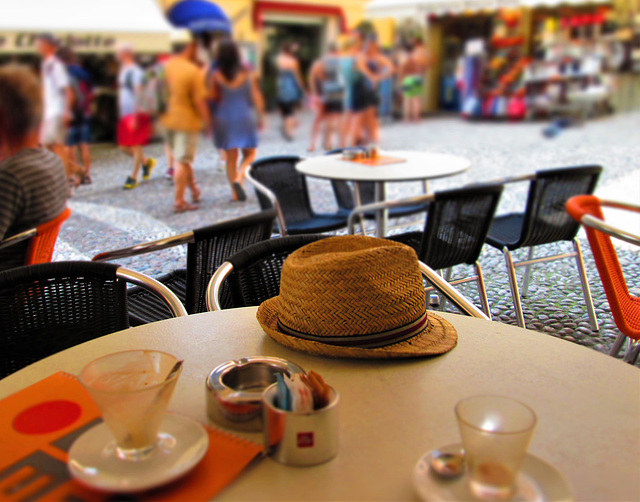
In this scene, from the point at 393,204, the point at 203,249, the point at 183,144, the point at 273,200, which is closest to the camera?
the point at 203,249

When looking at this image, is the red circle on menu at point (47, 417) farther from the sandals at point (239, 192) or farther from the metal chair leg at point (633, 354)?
the sandals at point (239, 192)

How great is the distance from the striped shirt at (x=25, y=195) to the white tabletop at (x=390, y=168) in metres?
1.44

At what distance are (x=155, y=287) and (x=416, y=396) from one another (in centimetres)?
84

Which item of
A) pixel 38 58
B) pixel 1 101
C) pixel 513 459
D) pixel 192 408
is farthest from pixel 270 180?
pixel 513 459

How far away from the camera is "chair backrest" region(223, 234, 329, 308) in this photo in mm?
1682

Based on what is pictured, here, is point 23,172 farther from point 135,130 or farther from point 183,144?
point 183,144

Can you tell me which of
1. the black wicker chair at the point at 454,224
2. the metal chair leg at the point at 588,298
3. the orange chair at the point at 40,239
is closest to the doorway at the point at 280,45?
the black wicker chair at the point at 454,224

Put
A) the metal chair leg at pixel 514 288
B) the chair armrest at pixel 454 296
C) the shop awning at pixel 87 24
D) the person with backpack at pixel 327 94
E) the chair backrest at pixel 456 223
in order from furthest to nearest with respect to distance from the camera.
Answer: the person with backpack at pixel 327 94 → the shop awning at pixel 87 24 → the metal chair leg at pixel 514 288 → the chair backrest at pixel 456 223 → the chair armrest at pixel 454 296

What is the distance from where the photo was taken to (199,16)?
379 cm

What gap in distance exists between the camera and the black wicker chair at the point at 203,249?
1.96 metres


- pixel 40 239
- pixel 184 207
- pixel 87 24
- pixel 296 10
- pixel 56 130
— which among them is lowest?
pixel 184 207

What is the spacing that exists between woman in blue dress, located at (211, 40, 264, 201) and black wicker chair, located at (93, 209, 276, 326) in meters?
2.07

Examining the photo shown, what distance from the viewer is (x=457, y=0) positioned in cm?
620

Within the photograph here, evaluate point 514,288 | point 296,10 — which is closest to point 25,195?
point 514,288
